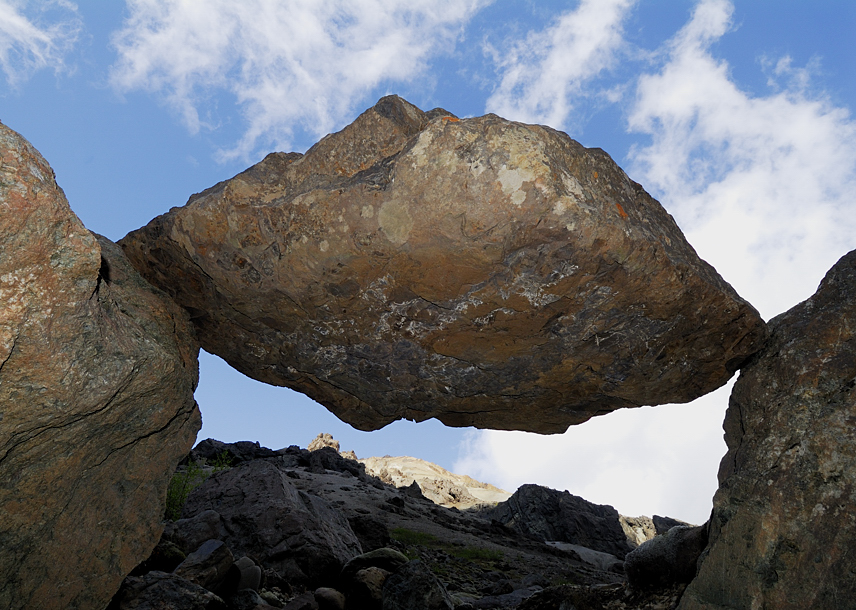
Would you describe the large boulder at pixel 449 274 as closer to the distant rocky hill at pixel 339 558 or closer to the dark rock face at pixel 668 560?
the dark rock face at pixel 668 560

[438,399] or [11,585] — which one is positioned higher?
[438,399]

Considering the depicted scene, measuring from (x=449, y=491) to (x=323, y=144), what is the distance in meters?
30.7

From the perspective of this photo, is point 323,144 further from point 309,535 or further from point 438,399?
point 309,535

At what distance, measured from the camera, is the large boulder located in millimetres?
4145

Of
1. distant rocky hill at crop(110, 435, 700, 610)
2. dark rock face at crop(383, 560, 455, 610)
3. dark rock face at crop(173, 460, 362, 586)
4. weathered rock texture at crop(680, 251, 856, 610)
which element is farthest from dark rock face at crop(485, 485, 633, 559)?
weathered rock texture at crop(680, 251, 856, 610)

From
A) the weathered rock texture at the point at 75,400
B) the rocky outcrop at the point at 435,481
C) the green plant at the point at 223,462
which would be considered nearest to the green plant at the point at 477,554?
the green plant at the point at 223,462

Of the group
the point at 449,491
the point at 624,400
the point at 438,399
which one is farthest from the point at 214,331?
the point at 449,491

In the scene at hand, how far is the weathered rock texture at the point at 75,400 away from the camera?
3.07 metres

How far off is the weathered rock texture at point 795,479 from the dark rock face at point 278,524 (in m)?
4.73

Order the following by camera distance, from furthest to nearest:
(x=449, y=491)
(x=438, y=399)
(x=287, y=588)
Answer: (x=449, y=491), (x=287, y=588), (x=438, y=399)

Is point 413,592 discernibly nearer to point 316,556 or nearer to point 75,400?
point 316,556

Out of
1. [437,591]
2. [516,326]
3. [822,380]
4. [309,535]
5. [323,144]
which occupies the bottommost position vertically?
[437,591]

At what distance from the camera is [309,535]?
26.9ft

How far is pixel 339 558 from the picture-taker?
8.05 m
